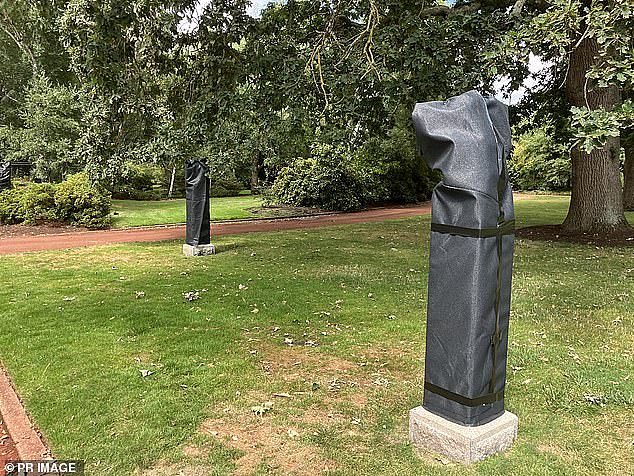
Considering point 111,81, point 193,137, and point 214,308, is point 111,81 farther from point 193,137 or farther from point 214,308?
point 214,308

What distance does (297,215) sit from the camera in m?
19.1

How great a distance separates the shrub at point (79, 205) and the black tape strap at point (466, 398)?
1381 cm

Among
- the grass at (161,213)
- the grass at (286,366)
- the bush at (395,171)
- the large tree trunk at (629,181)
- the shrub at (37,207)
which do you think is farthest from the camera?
the bush at (395,171)

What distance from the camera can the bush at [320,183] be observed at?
20.4 metres

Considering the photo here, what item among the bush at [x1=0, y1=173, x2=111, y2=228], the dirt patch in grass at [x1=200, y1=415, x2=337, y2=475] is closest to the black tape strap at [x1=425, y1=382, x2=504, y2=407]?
the dirt patch in grass at [x1=200, y1=415, x2=337, y2=475]

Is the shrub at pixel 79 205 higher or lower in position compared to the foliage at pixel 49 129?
lower

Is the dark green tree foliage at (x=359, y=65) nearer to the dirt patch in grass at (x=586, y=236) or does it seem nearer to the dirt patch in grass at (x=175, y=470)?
the dirt patch in grass at (x=586, y=236)

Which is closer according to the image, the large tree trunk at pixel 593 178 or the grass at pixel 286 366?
the grass at pixel 286 366

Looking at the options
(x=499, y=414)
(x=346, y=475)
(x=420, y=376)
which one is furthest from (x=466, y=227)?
(x=420, y=376)

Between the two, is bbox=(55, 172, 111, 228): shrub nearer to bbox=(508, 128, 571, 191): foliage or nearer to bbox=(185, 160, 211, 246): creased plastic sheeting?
bbox=(185, 160, 211, 246): creased plastic sheeting

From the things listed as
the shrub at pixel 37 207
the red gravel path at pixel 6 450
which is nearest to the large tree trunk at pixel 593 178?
the red gravel path at pixel 6 450

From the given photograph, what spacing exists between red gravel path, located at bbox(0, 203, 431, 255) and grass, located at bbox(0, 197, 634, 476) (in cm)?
358

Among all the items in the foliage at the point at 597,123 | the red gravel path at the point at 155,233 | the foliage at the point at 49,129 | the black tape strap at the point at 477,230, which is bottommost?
the red gravel path at the point at 155,233

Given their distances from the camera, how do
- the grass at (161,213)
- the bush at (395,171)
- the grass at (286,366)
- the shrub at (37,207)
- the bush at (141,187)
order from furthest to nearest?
the bush at (141,187), the bush at (395,171), the grass at (161,213), the shrub at (37,207), the grass at (286,366)
